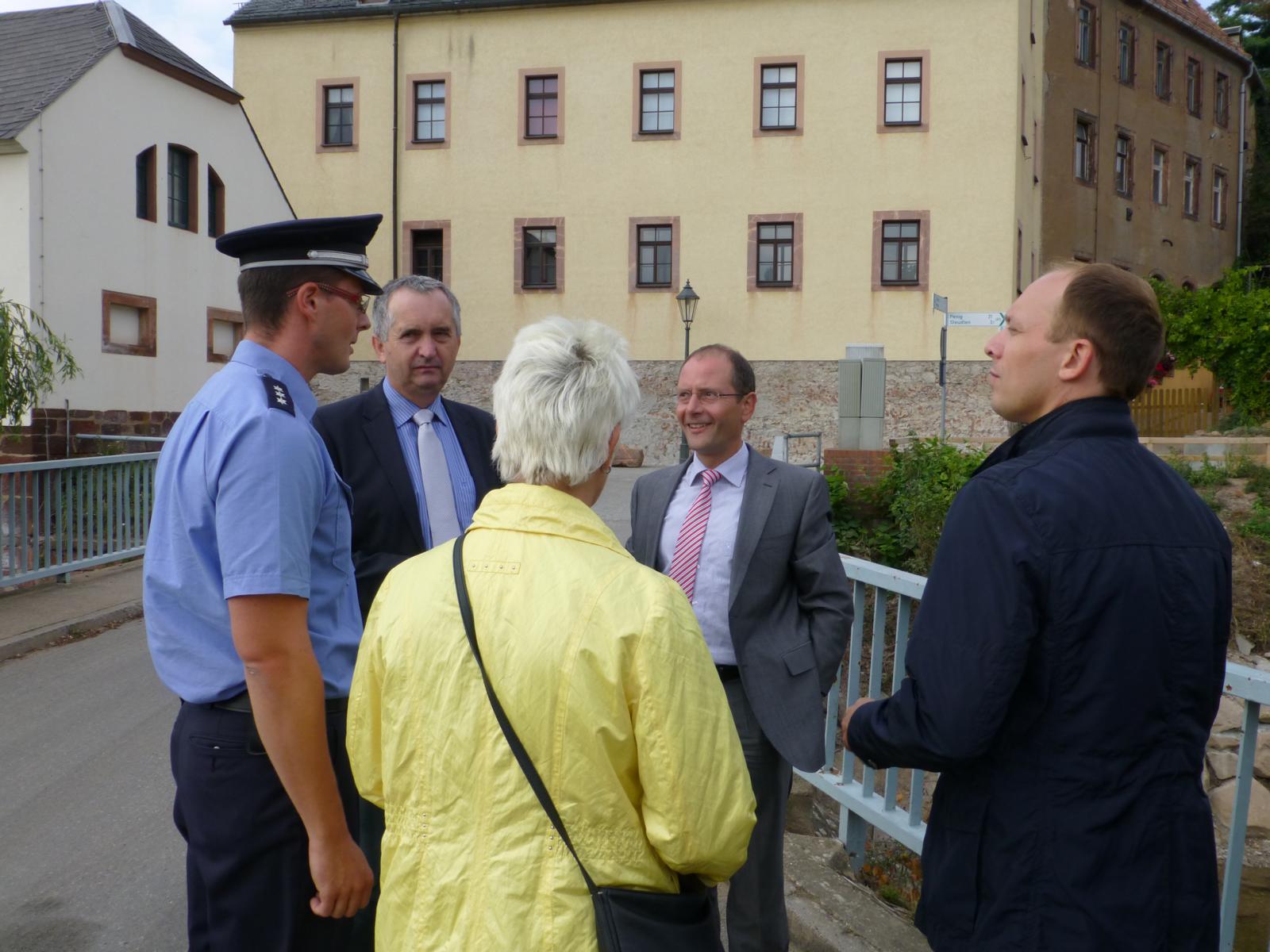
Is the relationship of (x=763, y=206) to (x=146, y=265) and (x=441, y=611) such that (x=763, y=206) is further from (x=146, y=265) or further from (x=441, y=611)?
(x=441, y=611)

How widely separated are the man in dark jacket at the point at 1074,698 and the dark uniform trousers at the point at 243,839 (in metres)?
1.20

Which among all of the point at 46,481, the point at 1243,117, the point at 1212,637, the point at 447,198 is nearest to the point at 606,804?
the point at 1212,637

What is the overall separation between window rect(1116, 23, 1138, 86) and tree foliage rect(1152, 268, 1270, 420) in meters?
16.4

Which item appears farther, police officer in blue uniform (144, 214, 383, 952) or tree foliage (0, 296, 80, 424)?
tree foliage (0, 296, 80, 424)

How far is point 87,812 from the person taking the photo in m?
5.19

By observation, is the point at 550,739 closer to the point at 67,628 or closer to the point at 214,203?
the point at 67,628

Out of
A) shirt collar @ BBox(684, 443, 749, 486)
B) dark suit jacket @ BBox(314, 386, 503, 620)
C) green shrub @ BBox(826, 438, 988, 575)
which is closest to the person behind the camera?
dark suit jacket @ BBox(314, 386, 503, 620)

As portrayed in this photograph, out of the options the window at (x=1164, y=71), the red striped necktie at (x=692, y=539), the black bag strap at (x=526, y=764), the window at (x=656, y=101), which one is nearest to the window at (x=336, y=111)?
the window at (x=656, y=101)

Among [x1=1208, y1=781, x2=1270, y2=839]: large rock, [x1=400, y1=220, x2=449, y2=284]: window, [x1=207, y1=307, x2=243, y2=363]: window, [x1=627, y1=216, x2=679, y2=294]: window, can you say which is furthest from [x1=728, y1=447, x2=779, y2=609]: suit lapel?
[x1=400, y1=220, x2=449, y2=284]: window

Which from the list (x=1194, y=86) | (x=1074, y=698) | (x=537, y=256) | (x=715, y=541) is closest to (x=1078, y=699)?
(x=1074, y=698)

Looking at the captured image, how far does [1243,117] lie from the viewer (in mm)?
40125

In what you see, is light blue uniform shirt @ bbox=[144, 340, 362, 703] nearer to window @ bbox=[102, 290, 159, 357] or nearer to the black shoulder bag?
the black shoulder bag

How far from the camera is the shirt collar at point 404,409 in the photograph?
3.62m

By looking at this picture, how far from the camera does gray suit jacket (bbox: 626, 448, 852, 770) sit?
3383 mm
